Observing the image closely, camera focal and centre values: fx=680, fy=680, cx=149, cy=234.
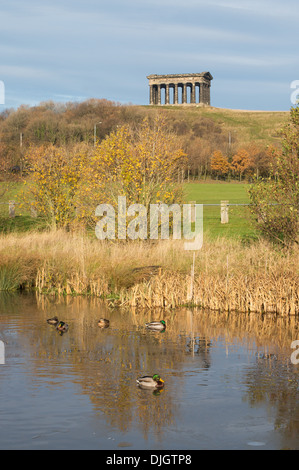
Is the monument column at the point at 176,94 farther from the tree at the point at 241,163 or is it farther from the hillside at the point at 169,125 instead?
the tree at the point at 241,163

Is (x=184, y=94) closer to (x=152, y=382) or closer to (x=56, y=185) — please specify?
(x=56, y=185)

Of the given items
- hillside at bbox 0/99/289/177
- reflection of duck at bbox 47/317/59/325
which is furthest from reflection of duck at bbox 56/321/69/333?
hillside at bbox 0/99/289/177

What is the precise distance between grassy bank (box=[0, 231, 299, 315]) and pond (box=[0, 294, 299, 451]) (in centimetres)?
79

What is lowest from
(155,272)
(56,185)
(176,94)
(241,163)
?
(155,272)

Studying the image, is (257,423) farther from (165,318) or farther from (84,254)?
(84,254)

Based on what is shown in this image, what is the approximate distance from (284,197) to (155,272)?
563 cm

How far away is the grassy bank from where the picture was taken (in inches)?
709

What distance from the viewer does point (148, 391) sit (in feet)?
36.5

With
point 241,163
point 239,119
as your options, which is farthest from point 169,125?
point 239,119

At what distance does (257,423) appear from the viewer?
9.73 meters

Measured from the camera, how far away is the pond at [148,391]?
30.3ft

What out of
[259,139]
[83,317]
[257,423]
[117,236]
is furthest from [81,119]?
[257,423]

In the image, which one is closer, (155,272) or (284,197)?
(155,272)

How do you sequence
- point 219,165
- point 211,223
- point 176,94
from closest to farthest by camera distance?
point 211,223, point 219,165, point 176,94
